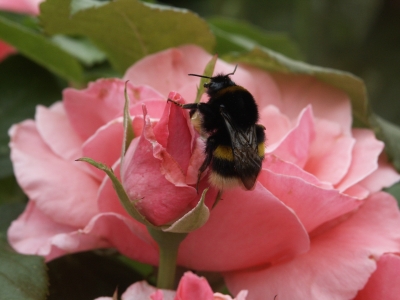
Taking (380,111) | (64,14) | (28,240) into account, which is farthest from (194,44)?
(380,111)

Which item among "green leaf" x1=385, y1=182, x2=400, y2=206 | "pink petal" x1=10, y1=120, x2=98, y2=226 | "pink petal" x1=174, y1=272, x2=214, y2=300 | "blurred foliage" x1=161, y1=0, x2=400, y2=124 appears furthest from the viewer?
"blurred foliage" x1=161, y1=0, x2=400, y2=124

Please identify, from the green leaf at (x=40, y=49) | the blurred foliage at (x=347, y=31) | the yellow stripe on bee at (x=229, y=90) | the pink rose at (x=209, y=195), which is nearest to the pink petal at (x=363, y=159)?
the pink rose at (x=209, y=195)

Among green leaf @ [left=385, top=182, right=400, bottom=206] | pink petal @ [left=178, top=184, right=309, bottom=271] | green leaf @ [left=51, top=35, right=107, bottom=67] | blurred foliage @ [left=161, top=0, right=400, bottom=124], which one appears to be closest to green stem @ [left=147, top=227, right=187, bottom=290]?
pink petal @ [left=178, top=184, right=309, bottom=271]

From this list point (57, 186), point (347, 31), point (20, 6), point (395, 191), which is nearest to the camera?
point (57, 186)

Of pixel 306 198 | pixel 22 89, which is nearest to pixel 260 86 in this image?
pixel 306 198

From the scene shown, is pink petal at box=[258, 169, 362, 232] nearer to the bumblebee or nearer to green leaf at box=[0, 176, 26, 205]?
the bumblebee

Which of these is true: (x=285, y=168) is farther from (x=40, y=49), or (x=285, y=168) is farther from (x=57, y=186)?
(x=40, y=49)
